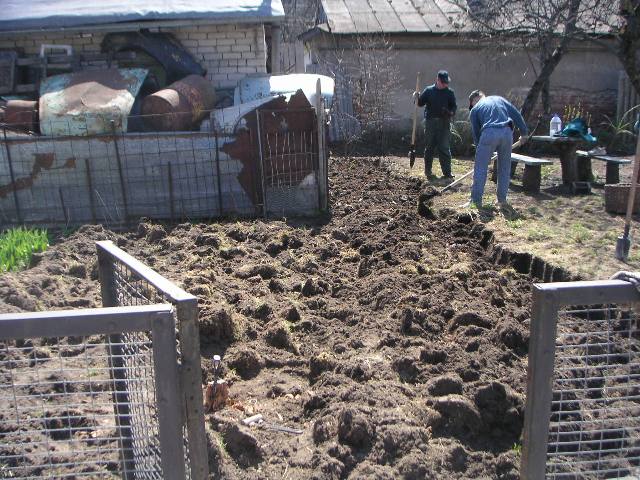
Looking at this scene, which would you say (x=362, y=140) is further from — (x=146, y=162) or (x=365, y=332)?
(x=365, y=332)

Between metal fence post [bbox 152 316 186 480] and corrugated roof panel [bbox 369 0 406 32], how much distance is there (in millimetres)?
15245

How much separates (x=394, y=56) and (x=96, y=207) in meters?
9.49

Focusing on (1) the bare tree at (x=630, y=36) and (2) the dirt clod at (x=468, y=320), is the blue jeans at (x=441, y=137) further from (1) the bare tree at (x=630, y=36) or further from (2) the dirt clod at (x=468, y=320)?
(2) the dirt clod at (x=468, y=320)

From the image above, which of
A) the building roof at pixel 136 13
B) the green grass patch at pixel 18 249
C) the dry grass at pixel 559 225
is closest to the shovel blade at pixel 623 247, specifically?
the dry grass at pixel 559 225

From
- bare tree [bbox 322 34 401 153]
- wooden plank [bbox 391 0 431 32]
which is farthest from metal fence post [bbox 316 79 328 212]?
wooden plank [bbox 391 0 431 32]

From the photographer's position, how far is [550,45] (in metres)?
14.7

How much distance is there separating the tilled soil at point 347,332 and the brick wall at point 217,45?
4.20 meters

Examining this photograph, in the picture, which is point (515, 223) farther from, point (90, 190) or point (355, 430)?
point (90, 190)

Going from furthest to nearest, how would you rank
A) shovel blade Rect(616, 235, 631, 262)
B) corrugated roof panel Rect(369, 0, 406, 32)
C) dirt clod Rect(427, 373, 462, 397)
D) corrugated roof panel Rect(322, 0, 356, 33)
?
corrugated roof panel Rect(369, 0, 406, 32) → corrugated roof panel Rect(322, 0, 356, 33) → shovel blade Rect(616, 235, 631, 262) → dirt clod Rect(427, 373, 462, 397)

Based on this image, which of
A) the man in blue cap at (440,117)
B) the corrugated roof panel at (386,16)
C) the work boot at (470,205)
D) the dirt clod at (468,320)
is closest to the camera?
the dirt clod at (468,320)

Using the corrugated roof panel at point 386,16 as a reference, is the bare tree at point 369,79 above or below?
below

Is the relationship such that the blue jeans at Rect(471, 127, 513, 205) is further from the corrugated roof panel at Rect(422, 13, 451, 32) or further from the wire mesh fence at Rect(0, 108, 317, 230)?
the corrugated roof panel at Rect(422, 13, 451, 32)

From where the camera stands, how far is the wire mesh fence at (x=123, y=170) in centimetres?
908

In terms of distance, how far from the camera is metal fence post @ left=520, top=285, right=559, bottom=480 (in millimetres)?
2227
